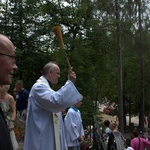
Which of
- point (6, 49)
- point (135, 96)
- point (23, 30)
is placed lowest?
point (135, 96)

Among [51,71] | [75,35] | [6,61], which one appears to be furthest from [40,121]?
[75,35]

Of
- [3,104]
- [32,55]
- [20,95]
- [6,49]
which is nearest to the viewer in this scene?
[6,49]

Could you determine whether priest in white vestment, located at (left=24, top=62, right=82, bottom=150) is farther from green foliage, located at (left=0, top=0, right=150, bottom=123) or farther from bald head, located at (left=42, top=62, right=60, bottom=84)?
green foliage, located at (left=0, top=0, right=150, bottom=123)

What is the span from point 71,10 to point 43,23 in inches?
94.4

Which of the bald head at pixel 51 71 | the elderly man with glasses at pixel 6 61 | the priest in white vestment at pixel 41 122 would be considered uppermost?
the elderly man with glasses at pixel 6 61

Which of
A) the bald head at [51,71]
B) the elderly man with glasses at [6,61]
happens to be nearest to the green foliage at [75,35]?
the bald head at [51,71]

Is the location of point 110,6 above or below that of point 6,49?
above

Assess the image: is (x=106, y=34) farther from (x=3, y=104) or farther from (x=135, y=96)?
(x=3, y=104)

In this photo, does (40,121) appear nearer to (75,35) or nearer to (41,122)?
(41,122)

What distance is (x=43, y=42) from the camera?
71.2 feet

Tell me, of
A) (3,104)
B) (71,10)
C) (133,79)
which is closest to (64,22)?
(71,10)

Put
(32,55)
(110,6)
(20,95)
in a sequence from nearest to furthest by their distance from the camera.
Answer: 1. (20,95)
2. (110,6)
3. (32,55)

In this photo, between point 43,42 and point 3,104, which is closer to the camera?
point 3,104

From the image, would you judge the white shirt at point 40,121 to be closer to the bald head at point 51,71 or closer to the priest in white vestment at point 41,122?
the priest in white vestment at point 41,122
